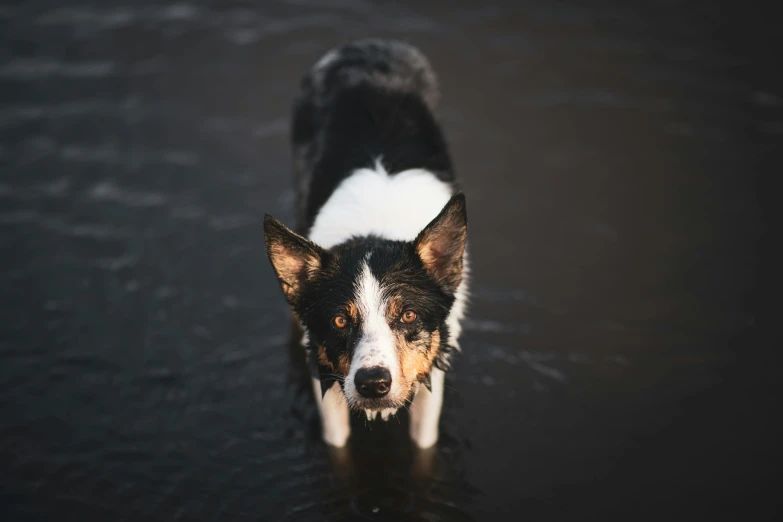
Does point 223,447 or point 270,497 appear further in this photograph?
point 223,447

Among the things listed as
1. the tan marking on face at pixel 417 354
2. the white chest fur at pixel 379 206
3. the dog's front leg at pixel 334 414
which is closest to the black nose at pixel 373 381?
the tan marking on face at pixel 417 354

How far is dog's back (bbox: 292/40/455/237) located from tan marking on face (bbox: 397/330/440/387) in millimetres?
661

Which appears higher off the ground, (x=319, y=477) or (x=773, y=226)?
(x=773, y=226)

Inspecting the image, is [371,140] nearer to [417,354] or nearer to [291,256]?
[291,256]

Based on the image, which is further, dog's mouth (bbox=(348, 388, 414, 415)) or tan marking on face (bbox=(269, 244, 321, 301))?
tan marking on face (bbox=(269, 244, 321, 301))

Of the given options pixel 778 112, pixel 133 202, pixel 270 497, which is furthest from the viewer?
pixel 778 112

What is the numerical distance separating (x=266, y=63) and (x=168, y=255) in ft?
9.95

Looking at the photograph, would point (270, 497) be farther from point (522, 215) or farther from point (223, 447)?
point (522, 215)

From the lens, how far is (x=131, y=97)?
7469 millimetres

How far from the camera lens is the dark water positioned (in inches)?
167

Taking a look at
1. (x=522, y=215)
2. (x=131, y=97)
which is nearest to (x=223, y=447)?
(x=522, y=215)

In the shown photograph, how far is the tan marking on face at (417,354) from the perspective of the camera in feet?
11.1

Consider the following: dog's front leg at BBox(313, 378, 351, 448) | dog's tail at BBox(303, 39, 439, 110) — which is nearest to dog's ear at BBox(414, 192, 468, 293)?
dog's front leg at BBox(313, 378, 351, 448)

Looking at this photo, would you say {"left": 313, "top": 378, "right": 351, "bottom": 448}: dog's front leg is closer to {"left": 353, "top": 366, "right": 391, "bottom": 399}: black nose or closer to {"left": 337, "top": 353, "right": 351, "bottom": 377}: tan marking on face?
{"left": 337, "top": 353, "right": 351, "bottom": 377}: tan marking on face
